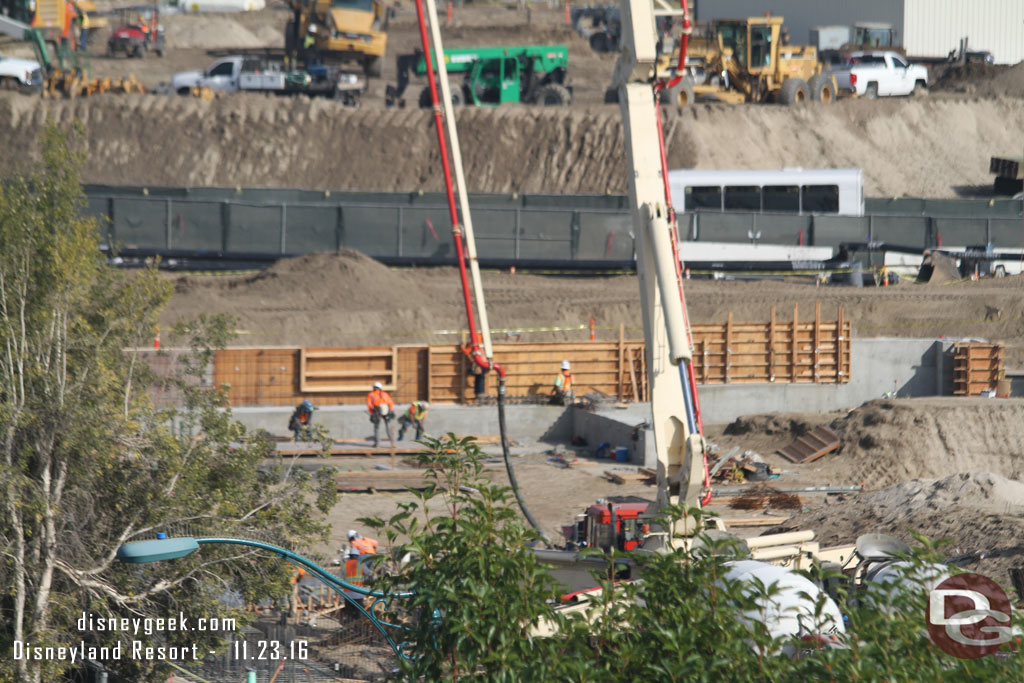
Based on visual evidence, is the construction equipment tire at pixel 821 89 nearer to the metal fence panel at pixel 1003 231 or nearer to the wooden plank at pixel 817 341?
the metal fence panel at pixel 1003 231

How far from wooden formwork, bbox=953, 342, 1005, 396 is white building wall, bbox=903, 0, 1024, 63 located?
4170 centimetres

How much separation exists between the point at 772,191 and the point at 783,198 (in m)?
0.47

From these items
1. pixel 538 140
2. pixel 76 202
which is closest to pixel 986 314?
pixel 538 140

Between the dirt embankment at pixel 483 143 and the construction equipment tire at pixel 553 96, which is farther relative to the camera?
the construction equipment tire at pixel 553 96

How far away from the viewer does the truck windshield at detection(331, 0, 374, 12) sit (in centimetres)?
5593

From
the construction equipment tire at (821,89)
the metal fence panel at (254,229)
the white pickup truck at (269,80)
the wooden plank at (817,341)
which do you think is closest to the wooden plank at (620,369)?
the wooden plank at (817,341)

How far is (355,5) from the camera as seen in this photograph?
5622cm

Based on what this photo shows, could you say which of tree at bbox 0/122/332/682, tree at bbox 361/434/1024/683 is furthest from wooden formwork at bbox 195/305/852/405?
tree at bbox 361/434/1024/683

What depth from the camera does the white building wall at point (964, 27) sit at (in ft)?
217

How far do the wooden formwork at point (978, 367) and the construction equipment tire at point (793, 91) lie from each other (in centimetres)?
2412

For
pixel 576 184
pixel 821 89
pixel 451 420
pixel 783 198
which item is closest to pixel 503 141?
A: pixel 576 184

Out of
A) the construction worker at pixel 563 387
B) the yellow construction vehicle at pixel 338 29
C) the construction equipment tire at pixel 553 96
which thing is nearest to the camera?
the construction worker at pixel 563 387

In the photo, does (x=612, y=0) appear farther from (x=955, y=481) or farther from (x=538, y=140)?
(x=955, y=481)

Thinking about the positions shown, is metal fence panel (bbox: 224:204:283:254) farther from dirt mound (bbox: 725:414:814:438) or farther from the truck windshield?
the truck windshield
